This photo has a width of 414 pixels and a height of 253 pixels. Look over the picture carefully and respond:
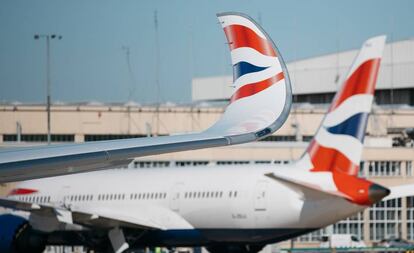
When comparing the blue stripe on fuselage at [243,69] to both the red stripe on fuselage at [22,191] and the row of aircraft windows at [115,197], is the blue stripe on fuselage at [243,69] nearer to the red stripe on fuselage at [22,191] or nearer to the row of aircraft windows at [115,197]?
the row of aircraft windows at [115,197]

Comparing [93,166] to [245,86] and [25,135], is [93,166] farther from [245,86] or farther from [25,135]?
[25,135]

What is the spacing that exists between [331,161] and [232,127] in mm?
29098

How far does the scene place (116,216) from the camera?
44312 millimetres

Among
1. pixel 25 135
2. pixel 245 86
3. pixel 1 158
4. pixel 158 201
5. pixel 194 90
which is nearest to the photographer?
pixel 1 158

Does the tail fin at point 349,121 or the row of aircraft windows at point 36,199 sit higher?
the tail fin at point 349,121

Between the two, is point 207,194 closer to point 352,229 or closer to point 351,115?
point 351,115

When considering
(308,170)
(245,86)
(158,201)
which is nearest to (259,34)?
(245,86)

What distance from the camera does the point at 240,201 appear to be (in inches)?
1666

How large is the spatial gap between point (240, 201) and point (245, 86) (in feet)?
94.8

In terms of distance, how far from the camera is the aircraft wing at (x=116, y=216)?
41.9 m

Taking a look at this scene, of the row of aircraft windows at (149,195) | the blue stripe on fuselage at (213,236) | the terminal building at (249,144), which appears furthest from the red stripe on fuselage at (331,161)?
the terminal building at (249,144)

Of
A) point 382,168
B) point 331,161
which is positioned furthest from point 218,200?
point 382,168

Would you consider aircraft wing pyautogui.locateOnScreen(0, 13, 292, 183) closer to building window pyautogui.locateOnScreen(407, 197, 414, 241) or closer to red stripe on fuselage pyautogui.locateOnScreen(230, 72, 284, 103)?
red stripe on fuselage pyautogui.locateOnScreen(230, 72, 284, 103)

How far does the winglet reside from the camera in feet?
39.7
